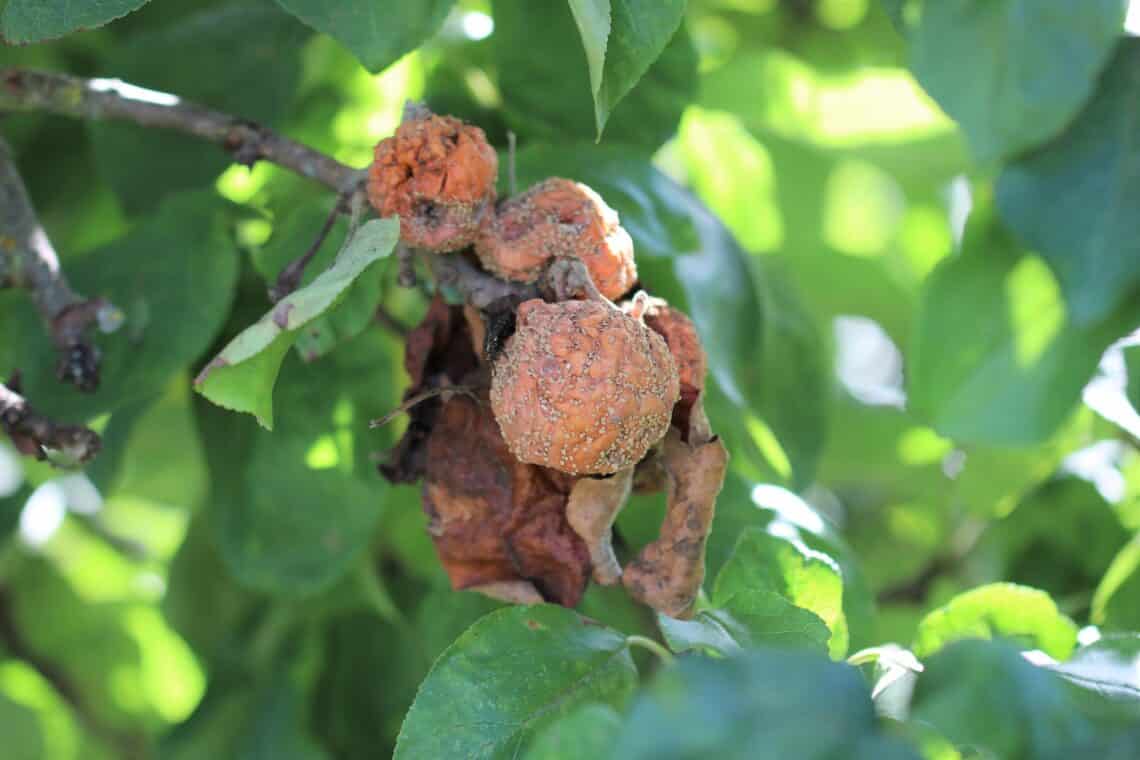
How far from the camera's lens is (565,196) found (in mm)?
775

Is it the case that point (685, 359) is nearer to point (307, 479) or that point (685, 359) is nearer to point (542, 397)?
point (542, 397)

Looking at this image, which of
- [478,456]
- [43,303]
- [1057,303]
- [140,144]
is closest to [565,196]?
[478,456]

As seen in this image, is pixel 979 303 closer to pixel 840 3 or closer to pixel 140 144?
pixel 140 144

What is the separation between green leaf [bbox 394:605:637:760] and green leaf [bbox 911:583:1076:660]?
0.72 ft

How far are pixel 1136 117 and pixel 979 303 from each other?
0.43ft

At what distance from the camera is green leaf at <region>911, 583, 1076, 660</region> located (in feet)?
2.67

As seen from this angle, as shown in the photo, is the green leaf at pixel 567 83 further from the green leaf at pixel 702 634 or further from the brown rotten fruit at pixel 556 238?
the green leaf at pixel 702 634

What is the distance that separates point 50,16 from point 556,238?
0.30 meters

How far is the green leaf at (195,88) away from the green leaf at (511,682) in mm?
608

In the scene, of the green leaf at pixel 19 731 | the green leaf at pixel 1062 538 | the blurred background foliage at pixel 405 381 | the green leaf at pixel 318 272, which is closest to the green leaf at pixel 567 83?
the blurred background foliage at pixel 405 381

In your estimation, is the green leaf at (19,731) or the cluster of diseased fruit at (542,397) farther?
the green leaf at (19,731)

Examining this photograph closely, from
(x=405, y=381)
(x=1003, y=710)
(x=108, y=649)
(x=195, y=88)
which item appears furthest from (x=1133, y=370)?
(x=108, y=649)

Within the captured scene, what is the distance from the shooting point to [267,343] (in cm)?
64

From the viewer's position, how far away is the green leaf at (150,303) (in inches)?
37.6
